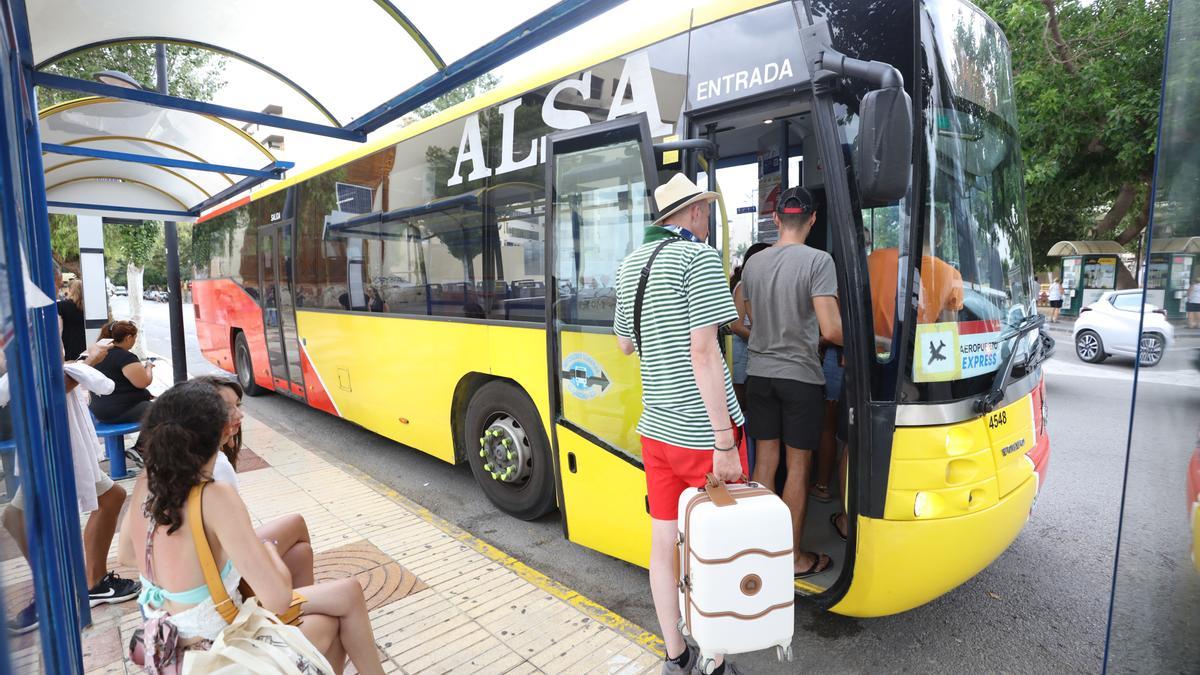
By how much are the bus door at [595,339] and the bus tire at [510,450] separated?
574 mm

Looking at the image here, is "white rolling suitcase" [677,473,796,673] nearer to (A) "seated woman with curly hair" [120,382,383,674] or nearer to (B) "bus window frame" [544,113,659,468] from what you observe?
(B) "bus window frame" [544,113,659,468]

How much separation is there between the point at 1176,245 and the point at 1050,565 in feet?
11.5

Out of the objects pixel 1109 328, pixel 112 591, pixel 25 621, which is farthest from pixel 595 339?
pixel 1109 328

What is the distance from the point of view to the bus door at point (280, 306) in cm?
784

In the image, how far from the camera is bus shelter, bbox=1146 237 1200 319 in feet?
4.05

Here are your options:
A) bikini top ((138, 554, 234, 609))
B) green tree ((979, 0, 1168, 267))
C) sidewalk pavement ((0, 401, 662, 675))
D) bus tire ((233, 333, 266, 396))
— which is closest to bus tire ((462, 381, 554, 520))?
sidewalk pavement ((0, 401, 662, 675))

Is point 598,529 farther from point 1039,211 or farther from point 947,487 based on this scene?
point 1039,211

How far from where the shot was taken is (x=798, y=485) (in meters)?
3.15

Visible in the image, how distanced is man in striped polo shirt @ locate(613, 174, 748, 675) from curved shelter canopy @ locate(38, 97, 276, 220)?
555 centimetres

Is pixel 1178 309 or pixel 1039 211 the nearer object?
pixel 1178 309

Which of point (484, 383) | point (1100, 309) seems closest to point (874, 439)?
point (484, 383)

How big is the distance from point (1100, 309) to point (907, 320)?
41.5 ft

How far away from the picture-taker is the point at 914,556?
2740mm

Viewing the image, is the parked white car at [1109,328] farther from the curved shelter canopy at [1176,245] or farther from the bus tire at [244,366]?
the bus tire at [244,366]
